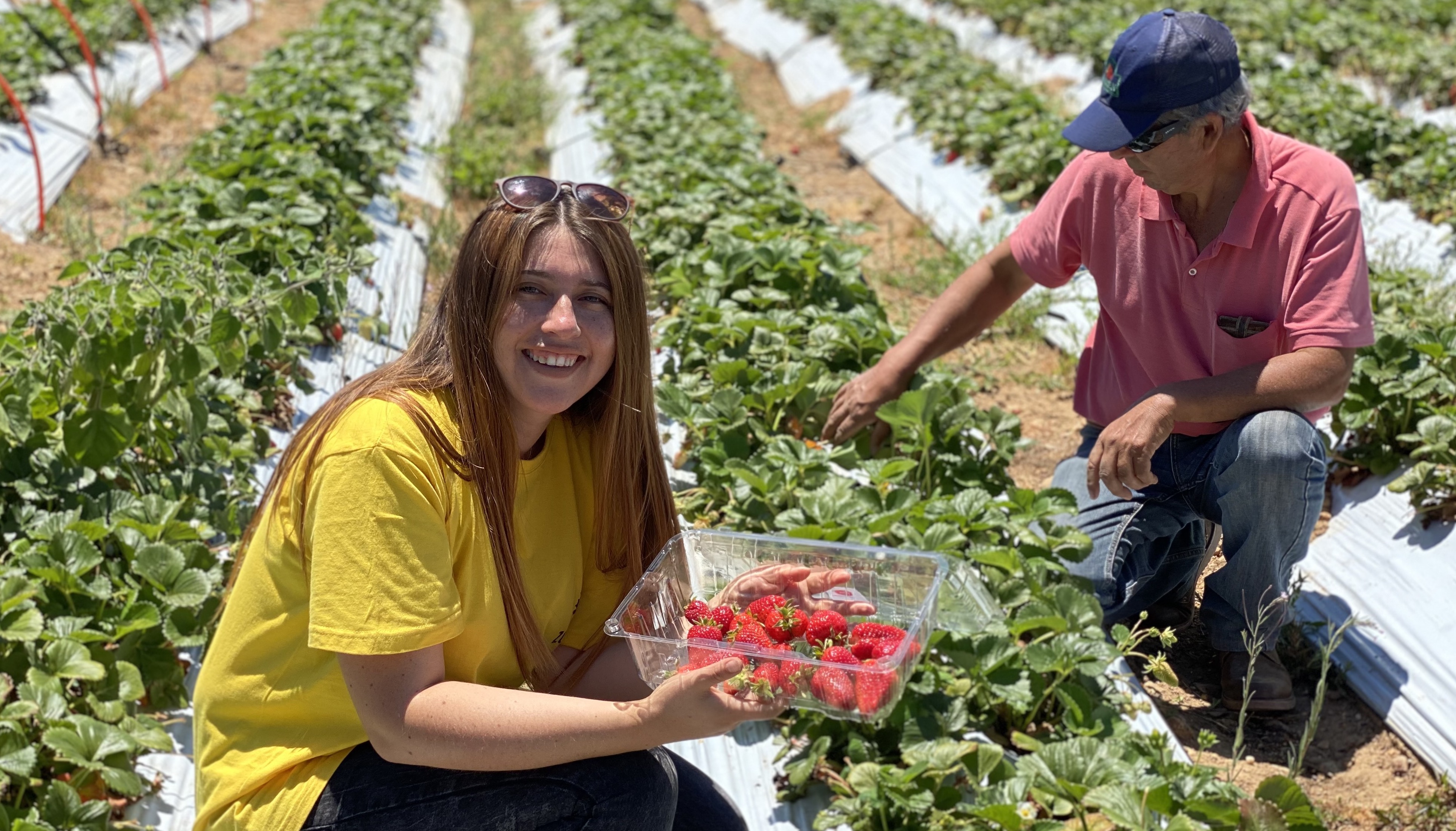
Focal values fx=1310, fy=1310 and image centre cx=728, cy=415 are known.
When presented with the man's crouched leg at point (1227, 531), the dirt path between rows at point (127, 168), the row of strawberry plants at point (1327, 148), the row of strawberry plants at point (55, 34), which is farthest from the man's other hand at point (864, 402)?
the row of strawberry plants at point (55, 34)

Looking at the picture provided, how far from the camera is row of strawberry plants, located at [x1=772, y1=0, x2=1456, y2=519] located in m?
3.22

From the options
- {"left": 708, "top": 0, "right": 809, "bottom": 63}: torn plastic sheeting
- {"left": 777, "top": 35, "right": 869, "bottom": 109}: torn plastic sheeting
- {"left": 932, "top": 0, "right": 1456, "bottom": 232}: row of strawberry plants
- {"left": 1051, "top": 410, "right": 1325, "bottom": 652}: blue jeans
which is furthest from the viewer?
{"left": 708, "top": 0, "right": 809, "bottom": 63}: torn plastic sheeting

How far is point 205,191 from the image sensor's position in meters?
4.52

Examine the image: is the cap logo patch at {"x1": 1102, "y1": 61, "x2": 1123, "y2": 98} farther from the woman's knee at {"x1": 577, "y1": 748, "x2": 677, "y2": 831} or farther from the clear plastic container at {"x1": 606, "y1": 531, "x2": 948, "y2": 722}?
the woman's knee at {"x1": 577, "y1": 748, "x2": 677, "y2": 831}

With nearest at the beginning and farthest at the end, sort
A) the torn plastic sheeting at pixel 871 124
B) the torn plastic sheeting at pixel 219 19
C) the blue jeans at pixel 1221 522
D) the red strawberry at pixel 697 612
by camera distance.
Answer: the red strawberry at pixel 697 612 < the blue jeans at pixel 1221 522 < the torn plastic sheeting at pixel 871 124 < the torn plastic sheeting at pixel 219 19

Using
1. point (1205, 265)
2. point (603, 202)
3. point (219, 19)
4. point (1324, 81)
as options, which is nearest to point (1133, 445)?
point (1205, 265)

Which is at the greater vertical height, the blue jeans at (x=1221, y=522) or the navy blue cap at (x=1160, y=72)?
the navy blue cap at (x=1160, y=72)

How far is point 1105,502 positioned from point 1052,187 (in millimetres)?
720

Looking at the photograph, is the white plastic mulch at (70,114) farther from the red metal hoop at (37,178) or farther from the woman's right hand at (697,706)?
the woman's right hand at (697,706)

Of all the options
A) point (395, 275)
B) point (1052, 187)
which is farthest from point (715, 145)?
point (1052, 187)

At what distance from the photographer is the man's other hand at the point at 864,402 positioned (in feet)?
10.4

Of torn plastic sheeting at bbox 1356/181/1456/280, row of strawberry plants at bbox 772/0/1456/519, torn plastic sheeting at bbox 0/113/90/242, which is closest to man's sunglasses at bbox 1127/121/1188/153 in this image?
row of strawberry plants at bbox 772/0/1456/519

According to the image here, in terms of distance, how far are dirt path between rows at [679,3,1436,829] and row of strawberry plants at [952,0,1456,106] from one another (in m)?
1.70

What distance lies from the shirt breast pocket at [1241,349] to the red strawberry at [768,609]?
3.92 feet
